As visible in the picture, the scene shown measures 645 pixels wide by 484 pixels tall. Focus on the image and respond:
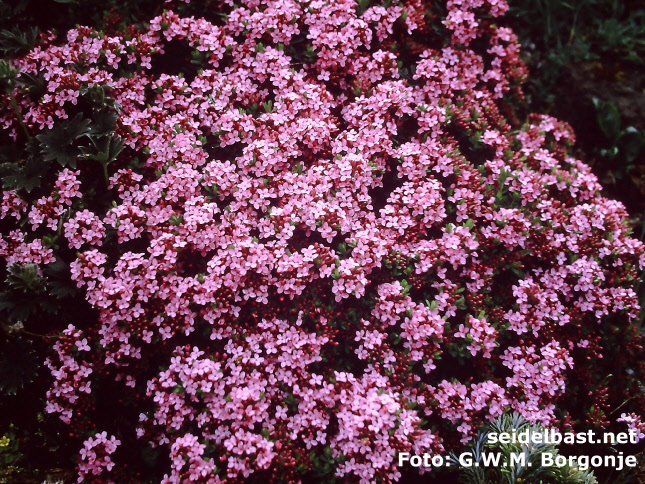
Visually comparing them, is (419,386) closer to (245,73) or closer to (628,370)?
(628,370)

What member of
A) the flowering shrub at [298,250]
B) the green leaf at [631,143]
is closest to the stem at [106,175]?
the flowering shrub at [298,250]

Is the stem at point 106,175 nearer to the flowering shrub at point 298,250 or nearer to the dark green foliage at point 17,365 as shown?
the flowering shrub at point 298,250

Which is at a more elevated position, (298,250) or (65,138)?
(65,138)

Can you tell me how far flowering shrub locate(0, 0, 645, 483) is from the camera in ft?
11.5

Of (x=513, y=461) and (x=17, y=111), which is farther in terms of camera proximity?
(x=17, y=111)

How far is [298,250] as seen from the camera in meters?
3.94

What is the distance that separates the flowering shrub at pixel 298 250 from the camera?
3.51m

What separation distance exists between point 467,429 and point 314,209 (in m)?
1.95

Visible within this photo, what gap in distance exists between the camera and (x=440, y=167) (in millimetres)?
4246

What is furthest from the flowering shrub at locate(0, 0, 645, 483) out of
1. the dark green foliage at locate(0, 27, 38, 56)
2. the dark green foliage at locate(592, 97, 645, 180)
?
the dark green foliage at locate(592, 97, 645, 180)

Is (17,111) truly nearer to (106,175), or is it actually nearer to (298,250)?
(106,175)

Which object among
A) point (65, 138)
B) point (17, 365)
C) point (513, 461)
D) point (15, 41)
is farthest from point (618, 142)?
point (17, 365)

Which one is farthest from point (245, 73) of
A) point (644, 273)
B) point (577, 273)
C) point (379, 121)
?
point (644, 273)

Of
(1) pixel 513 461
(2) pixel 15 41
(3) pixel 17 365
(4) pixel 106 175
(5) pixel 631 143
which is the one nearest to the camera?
(1) pixel 513 461
